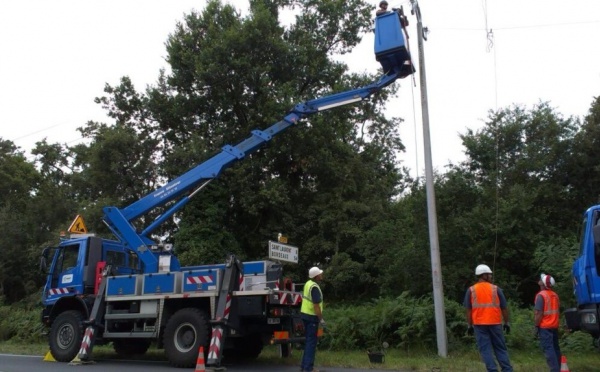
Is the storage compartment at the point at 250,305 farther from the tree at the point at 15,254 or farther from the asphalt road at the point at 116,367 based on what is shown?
the tree at the point at 15,254

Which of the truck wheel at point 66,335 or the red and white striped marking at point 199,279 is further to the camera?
the truck wheel at point 66,335

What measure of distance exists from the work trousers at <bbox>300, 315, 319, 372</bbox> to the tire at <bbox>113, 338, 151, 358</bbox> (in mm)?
5341

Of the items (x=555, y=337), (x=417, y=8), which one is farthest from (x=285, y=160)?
(x=555, y=337)

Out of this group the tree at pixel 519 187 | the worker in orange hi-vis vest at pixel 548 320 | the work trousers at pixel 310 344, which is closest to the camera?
the worker in orange hi-vis vest at pixel 548 320

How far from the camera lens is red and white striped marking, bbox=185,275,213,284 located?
1092 cm

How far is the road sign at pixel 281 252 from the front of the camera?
10.8m

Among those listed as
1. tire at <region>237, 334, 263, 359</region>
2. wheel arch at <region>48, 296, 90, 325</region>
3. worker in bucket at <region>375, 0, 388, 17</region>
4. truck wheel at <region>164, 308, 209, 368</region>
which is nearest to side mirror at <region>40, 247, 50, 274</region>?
wheel arch at <region>48, 296, 90, 325</region>

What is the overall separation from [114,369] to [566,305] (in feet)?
33.5

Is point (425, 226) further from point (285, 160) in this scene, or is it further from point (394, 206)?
point (285, 160)

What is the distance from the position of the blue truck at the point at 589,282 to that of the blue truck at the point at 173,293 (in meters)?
5.27

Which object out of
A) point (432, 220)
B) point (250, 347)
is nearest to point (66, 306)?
point (250, 347)

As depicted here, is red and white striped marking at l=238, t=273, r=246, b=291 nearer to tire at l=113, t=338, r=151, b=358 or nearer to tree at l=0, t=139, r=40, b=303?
tire at l=113, t=338, r=151, b=358

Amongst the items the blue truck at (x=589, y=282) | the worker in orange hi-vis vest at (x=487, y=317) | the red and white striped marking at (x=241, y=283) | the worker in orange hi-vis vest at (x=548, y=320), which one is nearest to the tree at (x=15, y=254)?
the red and white striped marking at (x=241, y=283)

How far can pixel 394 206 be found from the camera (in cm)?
2369
